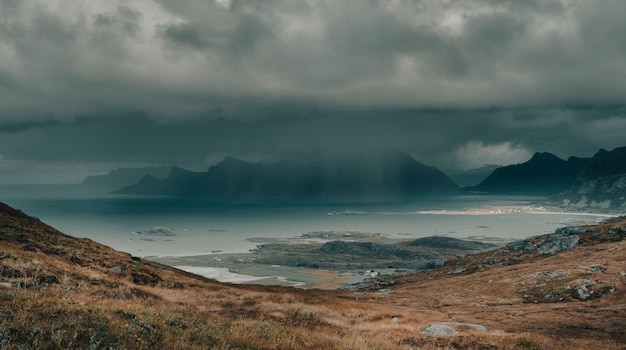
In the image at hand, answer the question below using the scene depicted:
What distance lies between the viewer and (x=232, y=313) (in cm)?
2825

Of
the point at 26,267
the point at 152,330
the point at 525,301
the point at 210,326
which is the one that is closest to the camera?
the point at 152,330

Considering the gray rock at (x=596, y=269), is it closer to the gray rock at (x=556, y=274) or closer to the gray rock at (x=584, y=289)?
the gray rock at (x=556, y=274)

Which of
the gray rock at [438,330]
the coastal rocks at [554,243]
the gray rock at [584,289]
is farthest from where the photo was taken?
the coastal rocks at [554,243]

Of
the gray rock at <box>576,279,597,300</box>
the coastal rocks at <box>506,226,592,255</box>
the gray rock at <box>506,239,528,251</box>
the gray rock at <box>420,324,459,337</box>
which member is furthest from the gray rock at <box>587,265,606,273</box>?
the gray rock at <box>506,239,528,251</box>

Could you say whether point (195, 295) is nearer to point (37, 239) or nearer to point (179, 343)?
point (37, 239)

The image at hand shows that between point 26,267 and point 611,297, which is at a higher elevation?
point 26,267

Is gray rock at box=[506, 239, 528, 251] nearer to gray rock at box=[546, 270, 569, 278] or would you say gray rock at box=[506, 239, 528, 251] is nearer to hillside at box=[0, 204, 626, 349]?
hillside at box=[0, 204, 626, 349]

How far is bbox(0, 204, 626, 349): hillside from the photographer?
38.4 ft

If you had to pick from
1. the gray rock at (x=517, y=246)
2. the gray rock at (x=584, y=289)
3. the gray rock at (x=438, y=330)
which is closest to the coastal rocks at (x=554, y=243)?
the gray rock at (x=517, y=246)

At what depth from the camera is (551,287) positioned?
Answer: 94688 millimetres

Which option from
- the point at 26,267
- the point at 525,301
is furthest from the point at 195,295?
the point at 525,301

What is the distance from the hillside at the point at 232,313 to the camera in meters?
11.7

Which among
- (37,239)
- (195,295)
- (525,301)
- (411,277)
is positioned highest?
(37,239)

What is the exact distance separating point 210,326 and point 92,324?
5495 mm
